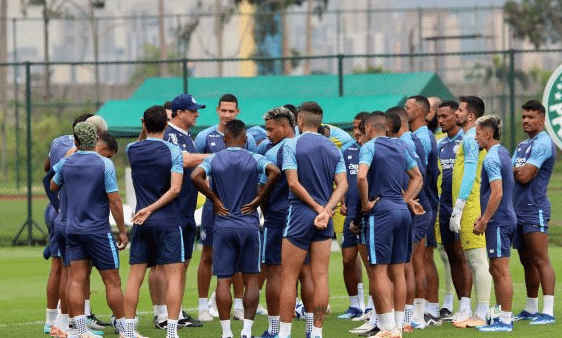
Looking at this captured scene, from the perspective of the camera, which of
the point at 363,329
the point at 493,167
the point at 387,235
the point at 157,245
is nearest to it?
the point at 157,245

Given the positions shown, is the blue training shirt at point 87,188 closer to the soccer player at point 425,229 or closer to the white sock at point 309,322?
the white sock at point 309,322

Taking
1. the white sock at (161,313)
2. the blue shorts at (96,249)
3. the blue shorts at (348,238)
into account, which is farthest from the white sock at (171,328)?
the blue shorts at (348,238)

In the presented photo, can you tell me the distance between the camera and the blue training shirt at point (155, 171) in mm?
11688

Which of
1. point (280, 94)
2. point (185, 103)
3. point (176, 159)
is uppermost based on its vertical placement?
point (280, 94)

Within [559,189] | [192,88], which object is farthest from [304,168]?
[559,189]

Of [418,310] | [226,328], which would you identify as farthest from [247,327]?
[418,310]

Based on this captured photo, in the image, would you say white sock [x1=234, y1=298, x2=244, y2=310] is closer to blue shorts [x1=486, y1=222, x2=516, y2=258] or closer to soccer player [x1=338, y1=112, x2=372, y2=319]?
soccer player [x1=338, y1=112, x2=372, y2=319]

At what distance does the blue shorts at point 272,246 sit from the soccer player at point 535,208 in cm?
259

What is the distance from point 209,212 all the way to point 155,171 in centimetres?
193

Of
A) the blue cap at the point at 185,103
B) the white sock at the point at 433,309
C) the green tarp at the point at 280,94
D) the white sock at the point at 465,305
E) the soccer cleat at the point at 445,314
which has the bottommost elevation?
the soccer cleat at the point at 445,314

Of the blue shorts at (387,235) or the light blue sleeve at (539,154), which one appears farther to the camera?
the light blue sleeve at (539,154)

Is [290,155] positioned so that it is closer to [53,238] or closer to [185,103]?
[185,103]

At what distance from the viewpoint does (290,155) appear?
11570 millimetres

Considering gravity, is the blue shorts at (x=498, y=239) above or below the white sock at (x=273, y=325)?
above
